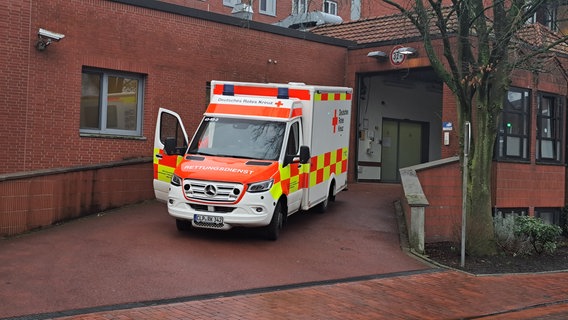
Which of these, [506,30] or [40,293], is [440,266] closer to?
[506,30]

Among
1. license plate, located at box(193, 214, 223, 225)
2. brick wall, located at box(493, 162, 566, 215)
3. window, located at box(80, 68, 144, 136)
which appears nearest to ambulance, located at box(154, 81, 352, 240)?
license plate, located at box(193, 214, 223, 225)

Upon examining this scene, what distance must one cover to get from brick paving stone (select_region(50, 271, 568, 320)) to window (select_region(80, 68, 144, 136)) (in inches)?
310

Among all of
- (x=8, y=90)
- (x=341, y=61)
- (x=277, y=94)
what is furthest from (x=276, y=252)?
(x=341, y=61)

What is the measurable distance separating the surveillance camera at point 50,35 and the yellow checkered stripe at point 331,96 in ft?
18.2

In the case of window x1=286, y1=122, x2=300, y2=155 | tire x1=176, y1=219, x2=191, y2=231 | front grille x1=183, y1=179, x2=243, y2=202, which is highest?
window x1=286, y1=122, x2=300, y2=155

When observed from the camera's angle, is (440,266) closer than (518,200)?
Yes

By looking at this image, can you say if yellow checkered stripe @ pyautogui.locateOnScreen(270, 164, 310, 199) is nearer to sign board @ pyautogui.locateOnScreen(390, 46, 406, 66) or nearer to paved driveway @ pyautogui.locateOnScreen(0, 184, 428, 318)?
paved driveway @ pyautogui.locateOnScreen(0, 184, 428, 318)

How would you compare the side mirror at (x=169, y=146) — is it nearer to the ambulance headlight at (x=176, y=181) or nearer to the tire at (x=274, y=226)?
the ambulance headlight at (x=176, y=181)

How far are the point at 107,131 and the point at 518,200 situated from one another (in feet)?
34.6

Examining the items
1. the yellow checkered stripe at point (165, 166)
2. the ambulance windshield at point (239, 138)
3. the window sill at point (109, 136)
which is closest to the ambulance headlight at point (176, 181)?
the ambulance windshield at point (239, 138)

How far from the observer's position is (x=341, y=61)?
63.6 feet

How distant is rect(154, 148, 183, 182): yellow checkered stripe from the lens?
486 inches

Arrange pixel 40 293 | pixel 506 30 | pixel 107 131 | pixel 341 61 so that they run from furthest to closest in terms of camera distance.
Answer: pixel 341 61 < pixel 107 131 < pixel 506 30 < pixel 40 293

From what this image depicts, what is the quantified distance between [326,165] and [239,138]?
264 cm
